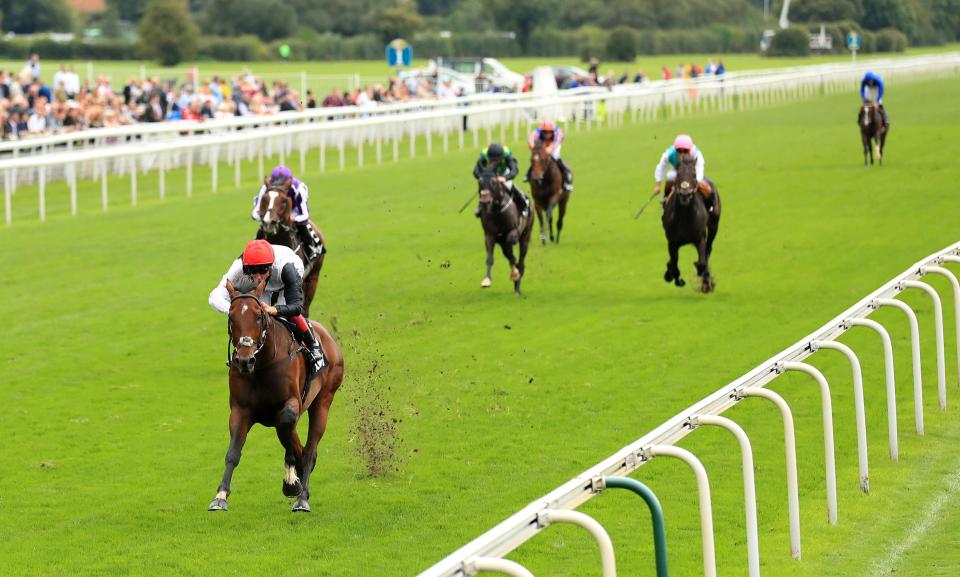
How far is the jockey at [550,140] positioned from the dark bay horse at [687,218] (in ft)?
10.8

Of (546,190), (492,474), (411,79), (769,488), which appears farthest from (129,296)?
(411,79)

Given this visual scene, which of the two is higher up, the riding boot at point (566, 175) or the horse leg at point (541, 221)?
the riding boot at point (566, 175)

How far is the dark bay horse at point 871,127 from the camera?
2466 centimetres

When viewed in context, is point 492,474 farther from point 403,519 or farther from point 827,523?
point 827,523

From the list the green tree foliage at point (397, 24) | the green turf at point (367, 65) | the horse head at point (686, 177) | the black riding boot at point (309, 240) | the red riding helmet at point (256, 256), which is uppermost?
the green tree foliage at point (397, 24)

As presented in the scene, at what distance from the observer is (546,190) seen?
1820cm

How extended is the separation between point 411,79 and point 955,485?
3427 centimetres

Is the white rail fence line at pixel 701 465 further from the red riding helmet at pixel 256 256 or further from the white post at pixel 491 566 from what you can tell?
the red riding helmet at pixel 256 256

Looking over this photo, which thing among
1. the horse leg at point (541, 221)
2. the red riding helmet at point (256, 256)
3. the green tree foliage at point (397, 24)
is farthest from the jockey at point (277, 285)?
the green tree foliage at point (397, 24)

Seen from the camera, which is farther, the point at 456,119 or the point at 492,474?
the point at 456,119

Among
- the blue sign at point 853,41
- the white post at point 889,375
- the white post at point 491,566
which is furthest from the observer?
the blue sign at point 853,41

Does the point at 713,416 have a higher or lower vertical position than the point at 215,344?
higher

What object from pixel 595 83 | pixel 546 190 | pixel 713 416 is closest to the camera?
pixel 713 416

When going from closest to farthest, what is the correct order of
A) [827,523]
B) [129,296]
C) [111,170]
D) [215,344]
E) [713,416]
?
[713,416], [827,523], [215,344], [129,296], [111,170]
